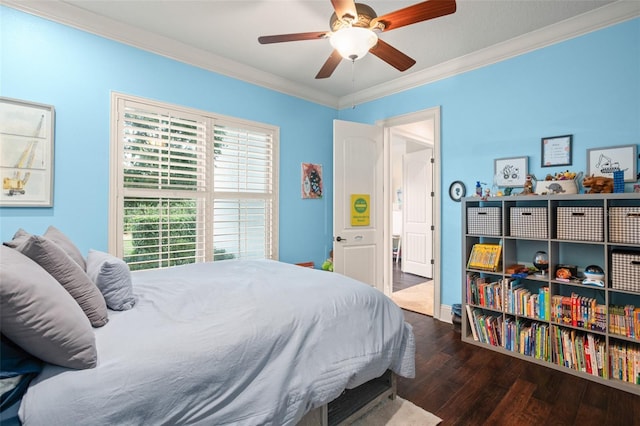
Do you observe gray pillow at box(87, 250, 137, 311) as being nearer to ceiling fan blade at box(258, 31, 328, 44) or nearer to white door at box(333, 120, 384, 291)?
ceiling fan blade at box(258, 31, 328, 44)

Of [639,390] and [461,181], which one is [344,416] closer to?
[639,390]

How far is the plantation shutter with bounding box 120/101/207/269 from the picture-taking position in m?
2.77

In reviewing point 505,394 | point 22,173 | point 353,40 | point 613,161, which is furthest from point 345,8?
point 505,394

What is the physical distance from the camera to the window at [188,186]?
2.75 m

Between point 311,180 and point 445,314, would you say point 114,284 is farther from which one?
point 445,314

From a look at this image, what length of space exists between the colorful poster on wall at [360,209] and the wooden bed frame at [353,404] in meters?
2.15

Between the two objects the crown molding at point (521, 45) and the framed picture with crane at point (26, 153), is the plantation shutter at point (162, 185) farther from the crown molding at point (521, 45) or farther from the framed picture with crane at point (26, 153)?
the crown molding at point (521, 45)

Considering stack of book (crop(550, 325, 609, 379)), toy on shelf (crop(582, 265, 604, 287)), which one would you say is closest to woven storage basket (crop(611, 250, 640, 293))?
toy on shelf (crop(582, 265, 604, 287))

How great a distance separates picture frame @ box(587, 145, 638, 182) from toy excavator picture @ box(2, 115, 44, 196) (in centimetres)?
438

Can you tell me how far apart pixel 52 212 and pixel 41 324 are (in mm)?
1909

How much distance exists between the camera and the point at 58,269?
123cm

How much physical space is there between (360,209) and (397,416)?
248 centimetres

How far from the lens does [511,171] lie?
2971 millimetres

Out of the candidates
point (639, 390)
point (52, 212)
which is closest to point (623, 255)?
point (639, 390)
